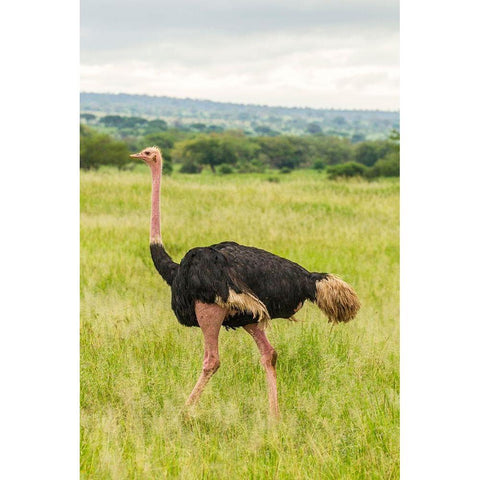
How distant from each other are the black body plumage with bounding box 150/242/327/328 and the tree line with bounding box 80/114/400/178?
374 inches

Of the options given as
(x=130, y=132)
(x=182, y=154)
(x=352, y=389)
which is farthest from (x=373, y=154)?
(x=352, y=389)

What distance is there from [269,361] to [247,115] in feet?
54.1

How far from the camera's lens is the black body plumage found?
14.6ft

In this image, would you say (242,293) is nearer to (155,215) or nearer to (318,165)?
(155,215)

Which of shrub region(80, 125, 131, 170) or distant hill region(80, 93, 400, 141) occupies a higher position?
distant hill region(80, 93, 400, 141)

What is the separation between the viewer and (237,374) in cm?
514

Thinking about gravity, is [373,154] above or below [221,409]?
above

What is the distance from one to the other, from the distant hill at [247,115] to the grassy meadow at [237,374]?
31.9 feet

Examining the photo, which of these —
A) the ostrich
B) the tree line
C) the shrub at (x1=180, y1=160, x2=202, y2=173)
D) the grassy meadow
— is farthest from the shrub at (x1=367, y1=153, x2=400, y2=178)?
the ostrich

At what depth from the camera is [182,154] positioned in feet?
53.7

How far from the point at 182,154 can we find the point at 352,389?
38.6 ft

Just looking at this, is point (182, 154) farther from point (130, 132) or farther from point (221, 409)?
point (130, 132)

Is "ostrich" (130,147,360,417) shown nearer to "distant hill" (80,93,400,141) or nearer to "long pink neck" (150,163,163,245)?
"long pink neck" (150,163,163,245)

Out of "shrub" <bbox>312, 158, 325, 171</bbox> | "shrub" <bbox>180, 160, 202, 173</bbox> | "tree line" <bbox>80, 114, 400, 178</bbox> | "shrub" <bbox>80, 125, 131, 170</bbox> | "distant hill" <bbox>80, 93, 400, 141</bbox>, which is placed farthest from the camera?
"shrub" <bbox>312, 158, 325, 171</bbox>
